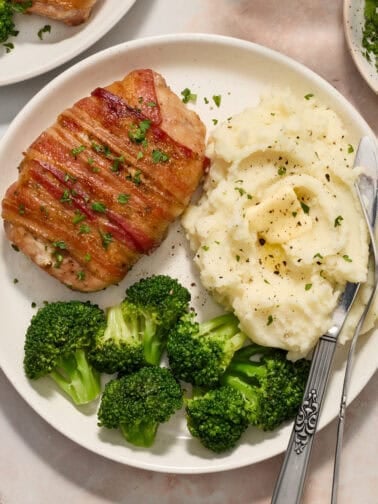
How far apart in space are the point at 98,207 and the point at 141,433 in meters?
1.55

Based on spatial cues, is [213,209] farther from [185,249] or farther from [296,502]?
[296,502]

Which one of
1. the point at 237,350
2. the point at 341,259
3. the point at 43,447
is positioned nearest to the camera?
the point at 341,259

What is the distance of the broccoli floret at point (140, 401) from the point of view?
4.61 m

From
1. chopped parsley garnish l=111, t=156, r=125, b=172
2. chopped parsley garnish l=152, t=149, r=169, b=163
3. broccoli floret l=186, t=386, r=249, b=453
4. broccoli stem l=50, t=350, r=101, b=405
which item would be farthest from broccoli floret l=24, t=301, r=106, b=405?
chopped parsley garnish l=152, t=149, r=169, b=163

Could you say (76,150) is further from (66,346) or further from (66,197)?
(66,346)

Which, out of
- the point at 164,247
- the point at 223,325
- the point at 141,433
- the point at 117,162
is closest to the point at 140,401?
the point at 141,433

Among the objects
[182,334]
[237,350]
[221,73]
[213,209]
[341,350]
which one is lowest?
[341,350]

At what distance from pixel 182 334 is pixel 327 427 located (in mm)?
1329

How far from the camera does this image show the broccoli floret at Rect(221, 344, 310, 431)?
4.64 m

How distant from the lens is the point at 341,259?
177 inches

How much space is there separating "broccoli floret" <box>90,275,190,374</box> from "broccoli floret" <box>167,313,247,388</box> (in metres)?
0.12

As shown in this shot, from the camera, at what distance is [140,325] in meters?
4.86

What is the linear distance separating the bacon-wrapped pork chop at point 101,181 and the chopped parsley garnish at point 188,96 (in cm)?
37

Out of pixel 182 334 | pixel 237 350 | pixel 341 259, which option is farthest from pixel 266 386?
pixel 341 259
